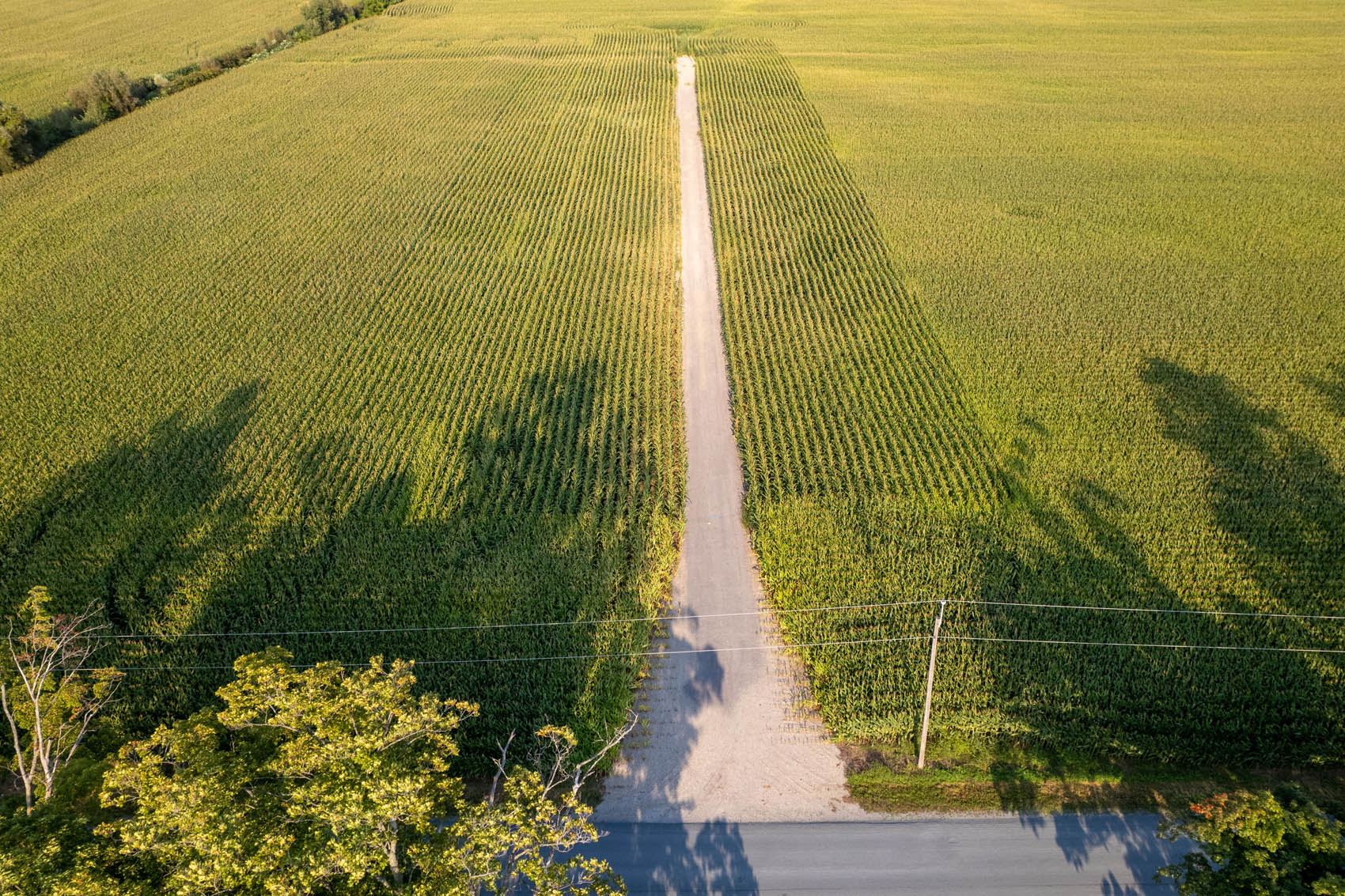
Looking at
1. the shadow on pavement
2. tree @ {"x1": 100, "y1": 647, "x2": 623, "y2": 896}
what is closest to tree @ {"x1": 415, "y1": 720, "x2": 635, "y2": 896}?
tree @ {"x1": 100, "y1": 647, "x2": 623, "y2": 896}

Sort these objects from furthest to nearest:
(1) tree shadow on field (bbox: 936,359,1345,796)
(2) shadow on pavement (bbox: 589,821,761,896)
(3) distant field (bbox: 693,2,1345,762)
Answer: (3) distant field (bbox: 693,2,1345,762) → (1) tree shadow on field (bbox: 936,359,1345,796) → (2) shadow on pavement (bbox: 589,821,761,896)

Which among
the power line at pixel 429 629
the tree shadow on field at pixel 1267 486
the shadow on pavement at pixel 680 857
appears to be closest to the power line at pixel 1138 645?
the tree shadow on field at pixel 1267 486

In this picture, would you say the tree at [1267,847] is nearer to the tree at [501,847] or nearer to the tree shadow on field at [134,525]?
the tree at [501,847]

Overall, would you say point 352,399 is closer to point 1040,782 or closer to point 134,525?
point 134,525

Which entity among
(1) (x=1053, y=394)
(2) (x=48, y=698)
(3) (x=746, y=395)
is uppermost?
(2) (x=48, y=698)

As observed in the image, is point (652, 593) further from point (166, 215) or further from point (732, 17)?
point (732, 17)

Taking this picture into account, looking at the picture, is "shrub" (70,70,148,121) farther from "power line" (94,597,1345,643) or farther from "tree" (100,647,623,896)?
"tree" (100,647,623,896)

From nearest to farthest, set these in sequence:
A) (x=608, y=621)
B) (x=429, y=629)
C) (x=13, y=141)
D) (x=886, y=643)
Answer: (x=886, y=643)
(x=429, y=629)
(x=608, y=621)
(x=13, y=141)

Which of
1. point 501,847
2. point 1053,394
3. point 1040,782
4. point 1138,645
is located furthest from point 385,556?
point 1053,394
